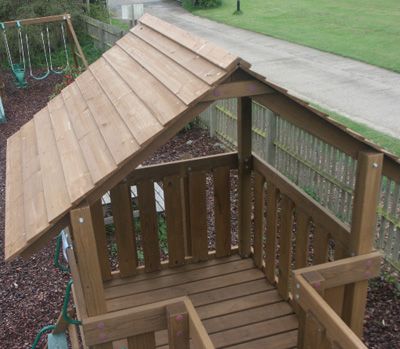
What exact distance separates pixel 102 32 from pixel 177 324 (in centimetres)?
1292

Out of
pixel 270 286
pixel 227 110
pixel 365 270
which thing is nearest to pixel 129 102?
pixel 365 270

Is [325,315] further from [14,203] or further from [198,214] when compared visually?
[198,214]

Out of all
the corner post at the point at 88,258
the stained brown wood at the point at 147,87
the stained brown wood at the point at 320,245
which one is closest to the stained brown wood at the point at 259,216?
the stained brown wood at the point at 320,245

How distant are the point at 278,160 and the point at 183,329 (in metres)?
4.25

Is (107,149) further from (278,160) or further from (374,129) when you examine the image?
(374,129)

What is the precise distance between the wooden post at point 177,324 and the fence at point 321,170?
2127 mm

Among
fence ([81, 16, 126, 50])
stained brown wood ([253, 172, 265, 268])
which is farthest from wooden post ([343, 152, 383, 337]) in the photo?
fence ([81, 16, 126, 50])

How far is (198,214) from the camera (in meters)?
4.11

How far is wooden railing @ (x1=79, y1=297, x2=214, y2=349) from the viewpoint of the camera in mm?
2412

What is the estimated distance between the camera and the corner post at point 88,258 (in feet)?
7.47

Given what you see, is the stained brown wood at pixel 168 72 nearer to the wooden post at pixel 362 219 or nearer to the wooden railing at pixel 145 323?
the wooden post at pixel 362 219

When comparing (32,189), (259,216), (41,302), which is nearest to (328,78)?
(259,216)

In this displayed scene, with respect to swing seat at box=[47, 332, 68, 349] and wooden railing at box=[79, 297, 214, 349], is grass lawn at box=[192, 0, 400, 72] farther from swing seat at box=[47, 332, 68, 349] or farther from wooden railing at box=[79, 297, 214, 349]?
wooden railing at box=[79, 297, 214, 349]

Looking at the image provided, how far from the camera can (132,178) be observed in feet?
12.6
